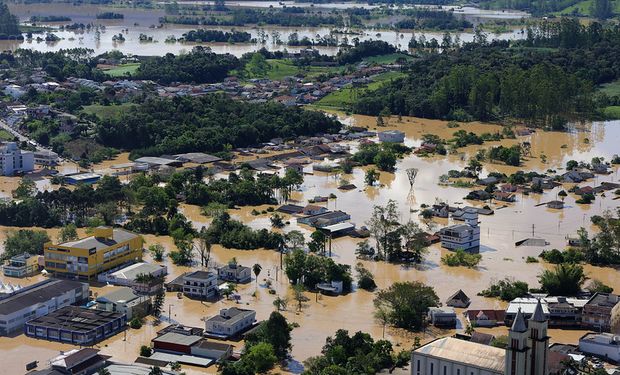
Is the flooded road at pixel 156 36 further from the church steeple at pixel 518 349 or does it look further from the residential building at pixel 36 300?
the church steeple at pixel 518 349

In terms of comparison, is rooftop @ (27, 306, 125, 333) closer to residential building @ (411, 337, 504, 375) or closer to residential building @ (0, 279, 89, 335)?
residential building @ (0, 279, 89, 335)

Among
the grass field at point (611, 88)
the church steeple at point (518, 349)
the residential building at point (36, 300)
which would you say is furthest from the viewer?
the grass field at point (611, 88)

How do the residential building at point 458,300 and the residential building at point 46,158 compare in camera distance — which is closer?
the residential building at point 458,300

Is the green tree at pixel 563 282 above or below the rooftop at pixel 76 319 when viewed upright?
above

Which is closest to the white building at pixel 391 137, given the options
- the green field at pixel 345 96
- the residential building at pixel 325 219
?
the green field at pixel 345 96

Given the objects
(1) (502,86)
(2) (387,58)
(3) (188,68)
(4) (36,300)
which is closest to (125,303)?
(4) (36,300)

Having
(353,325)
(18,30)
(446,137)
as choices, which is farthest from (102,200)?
(18,30)
